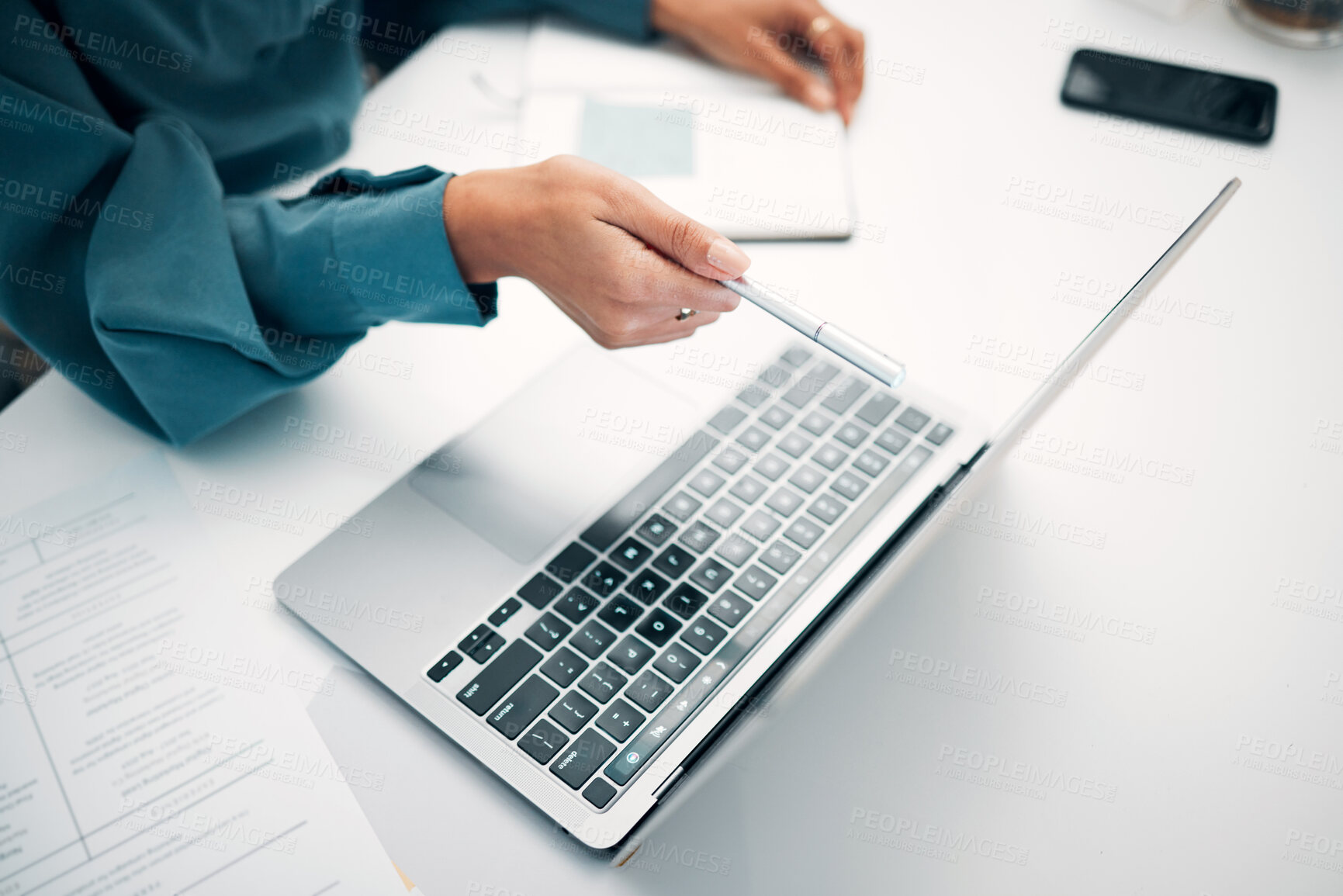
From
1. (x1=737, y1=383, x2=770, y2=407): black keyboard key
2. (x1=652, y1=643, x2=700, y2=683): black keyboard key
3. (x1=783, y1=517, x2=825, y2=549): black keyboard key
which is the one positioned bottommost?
(x1=652, y1=643, x2=700, y2=683): black keyboard key

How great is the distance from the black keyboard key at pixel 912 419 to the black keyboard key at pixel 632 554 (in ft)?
0.58

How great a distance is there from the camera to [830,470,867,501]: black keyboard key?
0.55 metres

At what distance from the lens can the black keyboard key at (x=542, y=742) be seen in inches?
17.8

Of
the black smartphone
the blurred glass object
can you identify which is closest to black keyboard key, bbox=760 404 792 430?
the black smartphone

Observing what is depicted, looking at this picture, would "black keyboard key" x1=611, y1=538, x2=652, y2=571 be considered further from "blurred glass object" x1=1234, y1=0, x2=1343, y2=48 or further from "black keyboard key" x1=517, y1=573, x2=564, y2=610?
"blurred glass object" x1=1234, y1=0, x2=1343, y2=48

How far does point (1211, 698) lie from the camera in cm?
50

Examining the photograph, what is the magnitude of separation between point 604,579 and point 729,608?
7 cm

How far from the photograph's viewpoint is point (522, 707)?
1.53 feet

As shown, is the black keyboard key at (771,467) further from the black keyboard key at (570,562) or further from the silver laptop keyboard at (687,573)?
the black keyboard key at (570,562)

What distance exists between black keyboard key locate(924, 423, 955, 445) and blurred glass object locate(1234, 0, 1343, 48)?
20.7 inches

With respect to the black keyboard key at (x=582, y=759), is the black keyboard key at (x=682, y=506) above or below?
above

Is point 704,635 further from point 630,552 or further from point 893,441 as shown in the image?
point 893,441

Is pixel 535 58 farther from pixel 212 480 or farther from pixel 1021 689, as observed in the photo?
pixel 1021 689

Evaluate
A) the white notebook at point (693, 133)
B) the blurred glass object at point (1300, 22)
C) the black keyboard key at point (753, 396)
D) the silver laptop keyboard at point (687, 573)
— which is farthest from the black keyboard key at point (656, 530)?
the blurred glass object at point (1300, 22)
